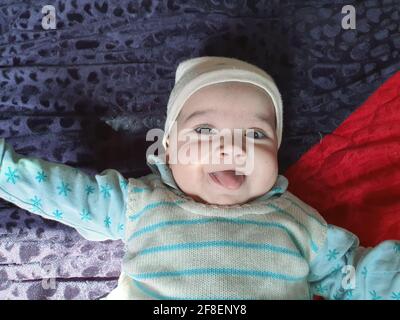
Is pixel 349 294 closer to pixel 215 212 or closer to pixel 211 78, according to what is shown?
pixel 215 212

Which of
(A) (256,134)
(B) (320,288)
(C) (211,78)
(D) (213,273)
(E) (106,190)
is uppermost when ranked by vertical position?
(C) (211,78)

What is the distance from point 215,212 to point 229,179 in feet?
0.27

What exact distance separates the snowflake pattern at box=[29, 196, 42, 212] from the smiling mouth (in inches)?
15.3

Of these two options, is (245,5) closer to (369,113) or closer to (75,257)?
(369,113)

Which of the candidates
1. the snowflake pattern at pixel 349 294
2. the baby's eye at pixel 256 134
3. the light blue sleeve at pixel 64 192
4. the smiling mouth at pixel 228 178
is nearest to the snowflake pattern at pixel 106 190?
the light blue sleeve at pixel 64 192

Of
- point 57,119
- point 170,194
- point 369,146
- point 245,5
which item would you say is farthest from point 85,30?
point 369,146

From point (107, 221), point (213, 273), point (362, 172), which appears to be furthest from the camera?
point (362, 172)

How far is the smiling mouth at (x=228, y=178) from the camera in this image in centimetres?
112

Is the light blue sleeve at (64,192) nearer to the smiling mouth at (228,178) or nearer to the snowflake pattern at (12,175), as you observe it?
the snowflake pattern at (12,175)

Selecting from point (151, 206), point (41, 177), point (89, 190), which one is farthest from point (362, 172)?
point (41, 177)

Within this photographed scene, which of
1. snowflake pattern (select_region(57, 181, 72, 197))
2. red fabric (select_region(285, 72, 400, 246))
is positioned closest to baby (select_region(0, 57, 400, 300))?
snowflake pattern (select_region(57, 181, 72, 197))

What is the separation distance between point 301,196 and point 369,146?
22cm

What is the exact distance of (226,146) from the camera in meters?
1.11

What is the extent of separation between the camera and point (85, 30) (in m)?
1.41
